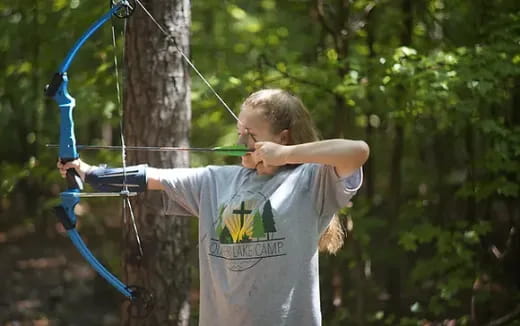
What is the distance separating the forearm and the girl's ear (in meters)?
0.25

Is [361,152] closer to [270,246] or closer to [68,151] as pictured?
[270,246]

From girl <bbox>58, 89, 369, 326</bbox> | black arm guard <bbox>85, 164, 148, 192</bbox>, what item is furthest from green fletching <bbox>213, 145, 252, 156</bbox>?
black arm guard <bbox>85, 164, 148, 192</bbox>

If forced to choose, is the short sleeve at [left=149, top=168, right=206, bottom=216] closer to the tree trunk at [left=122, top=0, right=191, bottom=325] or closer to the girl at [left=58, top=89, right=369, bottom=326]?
the girl at [left=58, top=89, right=369, bottom=326]

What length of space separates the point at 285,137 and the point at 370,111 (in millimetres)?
2362

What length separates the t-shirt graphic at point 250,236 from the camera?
2.43 meters

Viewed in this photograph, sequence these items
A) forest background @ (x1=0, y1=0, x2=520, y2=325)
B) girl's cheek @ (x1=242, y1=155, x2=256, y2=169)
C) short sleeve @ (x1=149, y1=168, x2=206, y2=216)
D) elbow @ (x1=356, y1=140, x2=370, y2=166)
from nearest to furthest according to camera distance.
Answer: elbow @ (x1=356, y1=140, x2=370, y2=166)
girl's cheek @ (x1=242, y1=155, x2=256, y2=169)
short sleeve @ (x1=149, y1=168, x2=206, y2=216)
forest background @ (x1=0, y1=0, x2=520, y2=325)

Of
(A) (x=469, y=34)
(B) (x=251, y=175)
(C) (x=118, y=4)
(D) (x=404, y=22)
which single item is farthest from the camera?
(D) (x=404, y=22)

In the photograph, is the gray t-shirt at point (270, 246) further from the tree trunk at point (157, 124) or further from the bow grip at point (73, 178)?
the tree trunk at point (157, 124)

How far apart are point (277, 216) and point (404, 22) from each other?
3.02 meters

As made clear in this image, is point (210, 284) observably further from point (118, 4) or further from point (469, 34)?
point (469, 34)

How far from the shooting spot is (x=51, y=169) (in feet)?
15.5

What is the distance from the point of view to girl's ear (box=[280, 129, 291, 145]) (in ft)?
8.46

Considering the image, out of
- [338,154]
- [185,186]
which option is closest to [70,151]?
[185,186]

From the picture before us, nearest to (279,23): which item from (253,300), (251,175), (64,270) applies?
(251,175)
